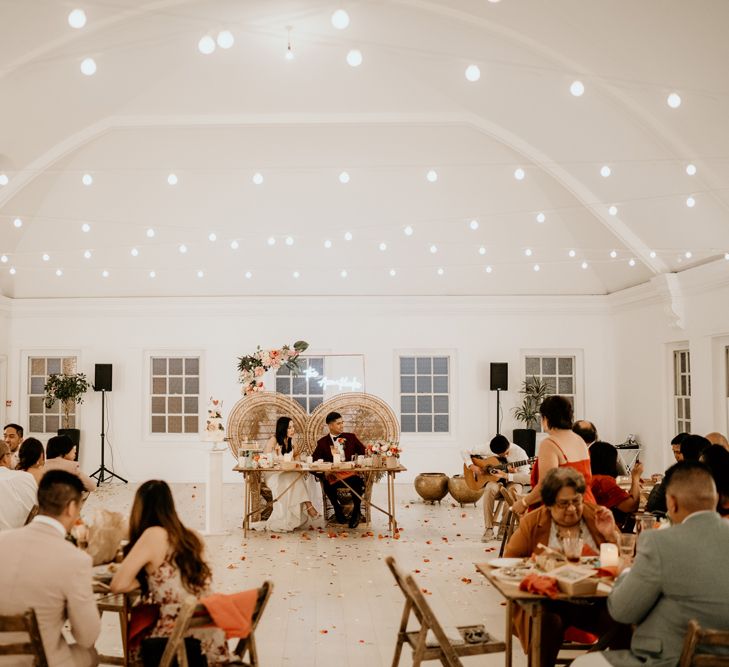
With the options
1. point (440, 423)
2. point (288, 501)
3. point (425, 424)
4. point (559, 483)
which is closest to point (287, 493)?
point (288, 501)

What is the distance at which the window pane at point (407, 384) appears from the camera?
13.4m

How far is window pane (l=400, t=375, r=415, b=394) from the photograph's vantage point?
13.4 meters

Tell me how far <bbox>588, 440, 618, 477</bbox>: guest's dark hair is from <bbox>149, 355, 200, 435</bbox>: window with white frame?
8.60 metres

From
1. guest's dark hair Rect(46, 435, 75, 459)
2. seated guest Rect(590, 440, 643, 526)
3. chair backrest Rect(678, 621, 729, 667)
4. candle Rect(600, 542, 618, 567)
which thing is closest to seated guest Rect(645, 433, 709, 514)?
seated guest Rect(590, 440, 643, 526)

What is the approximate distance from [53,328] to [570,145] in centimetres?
893

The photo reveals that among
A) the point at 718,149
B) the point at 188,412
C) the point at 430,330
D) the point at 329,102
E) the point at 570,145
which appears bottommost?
the point at 188,412

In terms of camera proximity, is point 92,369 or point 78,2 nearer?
point 78,2

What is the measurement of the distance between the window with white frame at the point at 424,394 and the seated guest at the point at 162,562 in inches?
386

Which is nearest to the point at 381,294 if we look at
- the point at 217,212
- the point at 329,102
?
the point at 217,212

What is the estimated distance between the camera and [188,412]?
44.2 ft

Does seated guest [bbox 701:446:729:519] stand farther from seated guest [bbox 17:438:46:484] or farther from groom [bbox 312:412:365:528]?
groom [bbox 312:412:365:528]

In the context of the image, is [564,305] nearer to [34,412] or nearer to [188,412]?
[188,412]

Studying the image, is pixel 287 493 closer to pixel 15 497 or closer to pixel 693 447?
pixel 15 497

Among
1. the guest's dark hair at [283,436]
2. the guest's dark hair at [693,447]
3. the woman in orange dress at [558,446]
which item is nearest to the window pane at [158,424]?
the guest's dark hair at [283,436]
